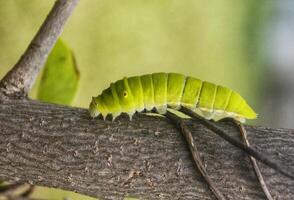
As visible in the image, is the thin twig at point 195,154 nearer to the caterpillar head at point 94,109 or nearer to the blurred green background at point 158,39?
the caterpillar head at point 94,109

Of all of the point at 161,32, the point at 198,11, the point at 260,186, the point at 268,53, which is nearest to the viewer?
the point at 260,186

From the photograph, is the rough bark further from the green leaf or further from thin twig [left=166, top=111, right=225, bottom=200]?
the green leaf

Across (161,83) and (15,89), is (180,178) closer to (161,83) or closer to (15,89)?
(161,83)

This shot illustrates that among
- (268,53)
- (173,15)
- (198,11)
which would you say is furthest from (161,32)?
(268,53)

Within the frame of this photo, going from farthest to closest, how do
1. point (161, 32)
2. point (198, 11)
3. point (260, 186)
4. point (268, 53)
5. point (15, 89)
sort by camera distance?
1. point (268, 53)
2. point (198, 11)
3. point (161, 32)
4. point (15, 89)
5. point (260, 186)

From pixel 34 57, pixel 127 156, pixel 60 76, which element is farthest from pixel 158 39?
pixel 127 156

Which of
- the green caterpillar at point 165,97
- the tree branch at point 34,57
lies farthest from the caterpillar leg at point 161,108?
the tree branch at point 34,57

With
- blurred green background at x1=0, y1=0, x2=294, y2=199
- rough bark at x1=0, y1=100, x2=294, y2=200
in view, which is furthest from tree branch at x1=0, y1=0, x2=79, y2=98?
blurred green background at x1=0, y1=0, x2=294, y2=199
